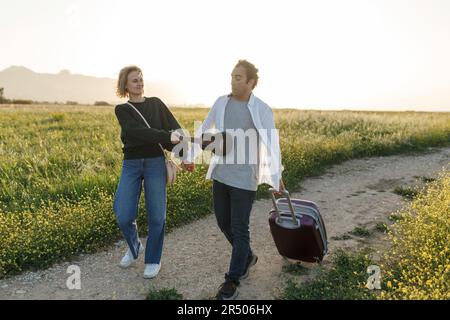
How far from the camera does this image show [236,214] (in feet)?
15.1

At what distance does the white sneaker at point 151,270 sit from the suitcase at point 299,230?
5.25 ft

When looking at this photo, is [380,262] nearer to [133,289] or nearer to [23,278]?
[133,289]

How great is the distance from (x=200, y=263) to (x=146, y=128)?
2207 mm

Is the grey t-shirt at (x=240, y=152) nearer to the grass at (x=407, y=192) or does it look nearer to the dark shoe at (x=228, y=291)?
the dark shoe at (x=228, y=291)

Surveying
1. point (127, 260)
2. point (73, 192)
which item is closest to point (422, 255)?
point (127, 260)

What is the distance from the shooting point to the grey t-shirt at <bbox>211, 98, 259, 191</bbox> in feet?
15.0

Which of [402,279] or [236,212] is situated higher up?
[236,212]

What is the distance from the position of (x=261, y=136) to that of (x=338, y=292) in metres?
2.01

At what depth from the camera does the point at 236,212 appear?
15.1 feet

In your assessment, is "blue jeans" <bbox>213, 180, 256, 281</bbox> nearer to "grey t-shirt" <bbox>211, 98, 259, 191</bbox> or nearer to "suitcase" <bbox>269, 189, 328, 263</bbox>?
"grey t-shirt" <bbox>211, 98, 259, 191</bbox>

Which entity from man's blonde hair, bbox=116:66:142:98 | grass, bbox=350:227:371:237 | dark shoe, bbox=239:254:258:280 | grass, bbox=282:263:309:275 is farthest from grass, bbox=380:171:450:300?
man's blonde hair, bbox=116:66:142:98

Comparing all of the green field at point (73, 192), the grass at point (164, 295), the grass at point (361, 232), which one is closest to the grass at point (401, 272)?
the grass at point (361, 232)

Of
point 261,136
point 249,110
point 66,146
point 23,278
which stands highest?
point 249,110
